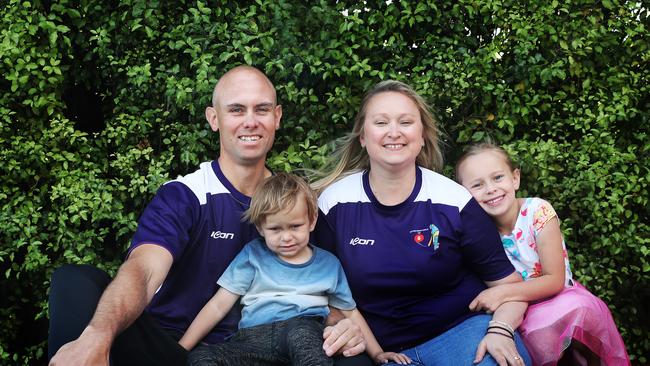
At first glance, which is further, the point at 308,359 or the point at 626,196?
the point at 626,196

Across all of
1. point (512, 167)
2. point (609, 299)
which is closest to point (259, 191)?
point (512, 167)

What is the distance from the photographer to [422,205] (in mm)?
3205

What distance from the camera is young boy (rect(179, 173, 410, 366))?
2.97m

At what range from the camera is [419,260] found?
3.11 metres

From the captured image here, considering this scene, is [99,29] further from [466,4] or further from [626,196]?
[626,196]

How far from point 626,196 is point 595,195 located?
174 millimetres

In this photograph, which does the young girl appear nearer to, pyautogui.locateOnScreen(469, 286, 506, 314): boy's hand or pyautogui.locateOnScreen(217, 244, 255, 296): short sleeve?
pyautogui.locateOnScreen(469, 286, 506, 314): boy's hand

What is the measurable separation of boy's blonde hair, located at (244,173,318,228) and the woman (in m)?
0.24

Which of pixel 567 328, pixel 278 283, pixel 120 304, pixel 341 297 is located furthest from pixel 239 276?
pixel 567 328

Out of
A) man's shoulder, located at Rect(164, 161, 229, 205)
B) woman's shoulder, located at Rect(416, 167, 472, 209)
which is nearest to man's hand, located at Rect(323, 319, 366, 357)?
woman's shoulder, located at Rect(416, 167, 472, 209)

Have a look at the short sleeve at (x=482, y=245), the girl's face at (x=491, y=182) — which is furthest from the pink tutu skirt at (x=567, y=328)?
the girl's face at (x=491, y=182)

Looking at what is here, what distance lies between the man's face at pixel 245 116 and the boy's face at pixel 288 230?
1.18 ft

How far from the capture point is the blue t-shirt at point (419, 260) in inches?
124

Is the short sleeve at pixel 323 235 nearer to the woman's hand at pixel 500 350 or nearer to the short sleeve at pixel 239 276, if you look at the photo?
the short sleeve at pixel 239 276
